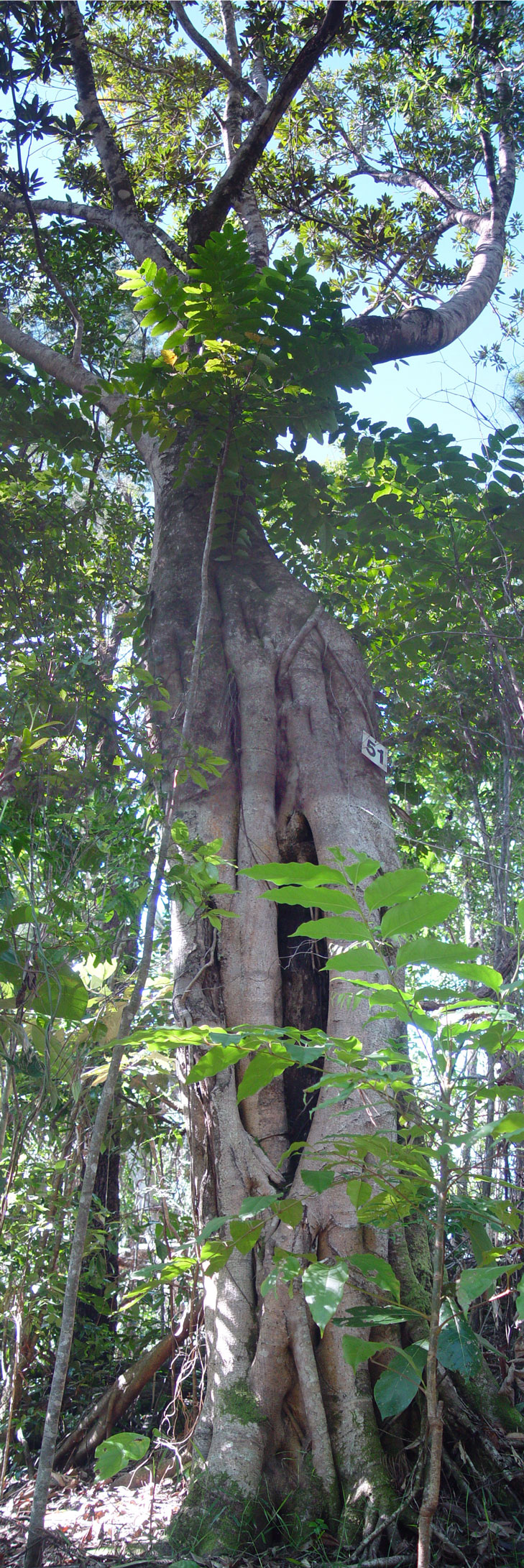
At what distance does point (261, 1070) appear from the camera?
1143 mm

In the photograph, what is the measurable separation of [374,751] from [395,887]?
2.16 metres

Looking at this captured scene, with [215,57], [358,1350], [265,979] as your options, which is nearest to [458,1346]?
[358,1350]

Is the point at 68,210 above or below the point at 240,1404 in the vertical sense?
above

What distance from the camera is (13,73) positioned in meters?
3.81

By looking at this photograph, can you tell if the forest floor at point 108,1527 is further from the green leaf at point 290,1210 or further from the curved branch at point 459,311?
the curved branch at point 459,311

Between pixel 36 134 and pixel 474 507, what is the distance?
8.04 ft

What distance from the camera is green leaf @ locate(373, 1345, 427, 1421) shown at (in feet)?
4.06

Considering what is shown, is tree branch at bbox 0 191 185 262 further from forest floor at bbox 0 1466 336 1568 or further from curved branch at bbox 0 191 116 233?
forest floor at bbox 0 1466 336 1568

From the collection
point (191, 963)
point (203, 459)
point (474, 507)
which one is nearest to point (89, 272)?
point (203, 459)

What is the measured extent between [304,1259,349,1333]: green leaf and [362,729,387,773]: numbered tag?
2080 millimetres

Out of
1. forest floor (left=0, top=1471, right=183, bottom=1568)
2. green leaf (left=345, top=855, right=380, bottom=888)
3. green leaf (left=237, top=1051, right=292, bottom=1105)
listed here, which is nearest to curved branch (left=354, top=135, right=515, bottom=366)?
green leaf (left=345, top=855, right=380, bottom=888)

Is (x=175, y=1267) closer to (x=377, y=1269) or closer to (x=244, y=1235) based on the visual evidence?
(x=244, y=1235)

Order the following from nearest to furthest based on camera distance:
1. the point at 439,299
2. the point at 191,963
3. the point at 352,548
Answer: the point at 191,963 < the point at 352,548 < the point at 439,299

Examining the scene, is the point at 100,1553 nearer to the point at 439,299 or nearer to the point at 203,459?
the point at 203,459
